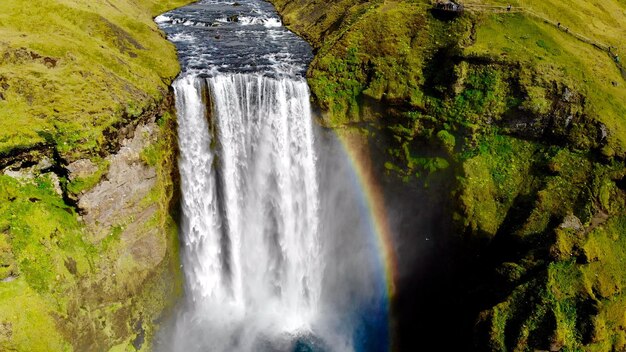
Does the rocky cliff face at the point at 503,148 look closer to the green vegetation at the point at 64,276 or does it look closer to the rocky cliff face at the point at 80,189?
the rocky cliff face at the point at 80,189

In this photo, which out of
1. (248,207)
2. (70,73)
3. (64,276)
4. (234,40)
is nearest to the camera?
(64,276)

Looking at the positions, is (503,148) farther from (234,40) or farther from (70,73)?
(70,73)

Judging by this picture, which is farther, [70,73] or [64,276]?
[70,73]

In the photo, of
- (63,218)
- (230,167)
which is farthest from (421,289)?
(63,218)

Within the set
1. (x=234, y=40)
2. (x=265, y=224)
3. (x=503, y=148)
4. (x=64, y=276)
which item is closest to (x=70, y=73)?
(x=64, y=276)

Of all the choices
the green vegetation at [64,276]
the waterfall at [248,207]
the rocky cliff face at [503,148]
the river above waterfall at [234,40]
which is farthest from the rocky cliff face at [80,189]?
the rocky cliff face at [503,148]

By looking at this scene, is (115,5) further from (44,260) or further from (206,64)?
(44,260)

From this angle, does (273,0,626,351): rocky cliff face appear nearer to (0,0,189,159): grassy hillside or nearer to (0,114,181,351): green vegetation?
(0,0,189,159): grassy hillside
